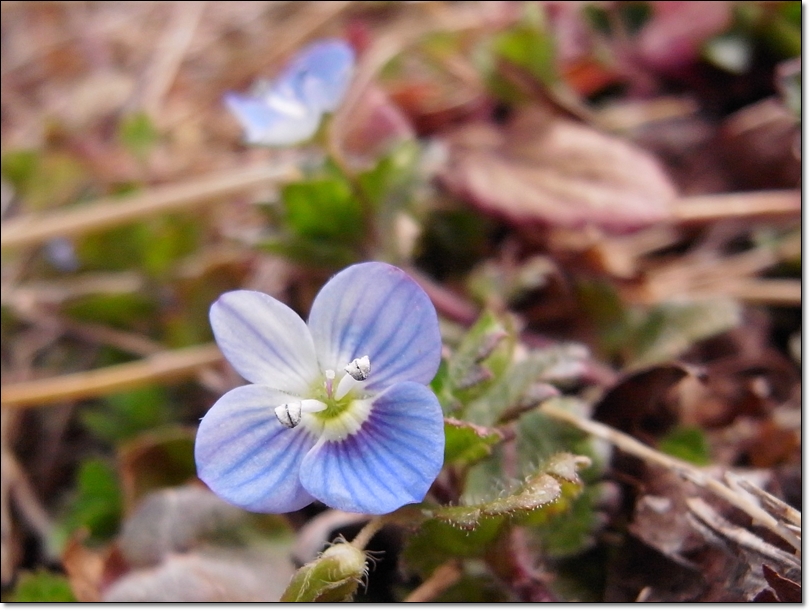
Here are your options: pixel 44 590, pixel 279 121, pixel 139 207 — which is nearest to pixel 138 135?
pixel 139 207

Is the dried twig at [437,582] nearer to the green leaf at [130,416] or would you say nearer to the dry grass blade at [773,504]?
the dry grass blade at [773,504]

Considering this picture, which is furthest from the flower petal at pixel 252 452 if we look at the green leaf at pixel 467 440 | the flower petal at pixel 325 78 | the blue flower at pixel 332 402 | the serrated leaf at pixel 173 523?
the flower petal at pixel 325 78

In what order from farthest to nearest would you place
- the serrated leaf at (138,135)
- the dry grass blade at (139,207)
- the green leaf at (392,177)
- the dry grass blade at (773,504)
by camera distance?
the serrated leaf at (138,135) → the dry grass blade at (139,207) → the green leaf at (392,177) → the dry grass blade at (773,504)

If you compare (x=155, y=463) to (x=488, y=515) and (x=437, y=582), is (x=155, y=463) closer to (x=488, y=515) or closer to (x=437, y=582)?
(x=437, y=582)

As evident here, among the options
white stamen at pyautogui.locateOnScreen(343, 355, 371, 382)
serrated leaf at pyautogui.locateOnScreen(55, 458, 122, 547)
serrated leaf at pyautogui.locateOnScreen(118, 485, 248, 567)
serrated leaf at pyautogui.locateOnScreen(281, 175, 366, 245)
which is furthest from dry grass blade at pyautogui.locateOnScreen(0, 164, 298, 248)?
white stamen at pyautogui.locateOnScreen(343, 355, 371, 382)

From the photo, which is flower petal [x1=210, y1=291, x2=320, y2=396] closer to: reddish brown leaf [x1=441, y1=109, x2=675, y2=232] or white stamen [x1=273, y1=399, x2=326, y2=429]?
white stamen [x1=273, y1=399, x2=326, y2=429]

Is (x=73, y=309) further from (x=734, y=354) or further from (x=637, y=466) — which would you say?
(x=734, y=354)
